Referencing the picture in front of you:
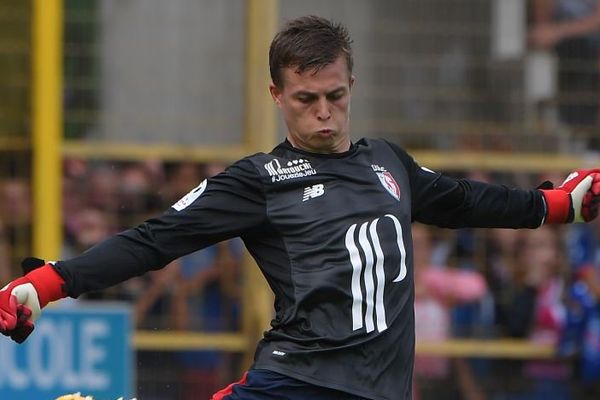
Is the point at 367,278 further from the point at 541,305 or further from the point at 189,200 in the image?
the point at 541,305

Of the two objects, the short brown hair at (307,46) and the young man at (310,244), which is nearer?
the young man at (310,244)

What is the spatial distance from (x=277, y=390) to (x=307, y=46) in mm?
1070

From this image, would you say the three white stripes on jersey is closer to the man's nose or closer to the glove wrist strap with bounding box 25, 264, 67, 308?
the man's nose

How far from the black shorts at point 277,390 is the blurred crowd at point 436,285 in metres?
4.90

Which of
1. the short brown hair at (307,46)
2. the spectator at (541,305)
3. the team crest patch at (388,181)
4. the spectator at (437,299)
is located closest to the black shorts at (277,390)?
the team crest patch at (388,181)

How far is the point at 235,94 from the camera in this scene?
9547 mm

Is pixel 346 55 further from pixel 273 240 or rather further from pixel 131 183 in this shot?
pixel 131 183

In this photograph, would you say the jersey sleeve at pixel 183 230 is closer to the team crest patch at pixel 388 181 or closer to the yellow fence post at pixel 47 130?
the team crest patch at pixel 388 181

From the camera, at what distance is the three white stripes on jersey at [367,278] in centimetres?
451

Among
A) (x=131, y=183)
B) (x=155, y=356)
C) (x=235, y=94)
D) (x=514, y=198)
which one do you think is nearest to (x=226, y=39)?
(x=235, y=94)

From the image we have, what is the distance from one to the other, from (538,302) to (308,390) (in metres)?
5.51

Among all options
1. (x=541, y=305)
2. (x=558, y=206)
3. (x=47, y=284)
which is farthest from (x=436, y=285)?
(x=47, y=284)

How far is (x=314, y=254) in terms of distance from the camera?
455 cm

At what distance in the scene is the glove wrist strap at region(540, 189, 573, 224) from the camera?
5.07m
